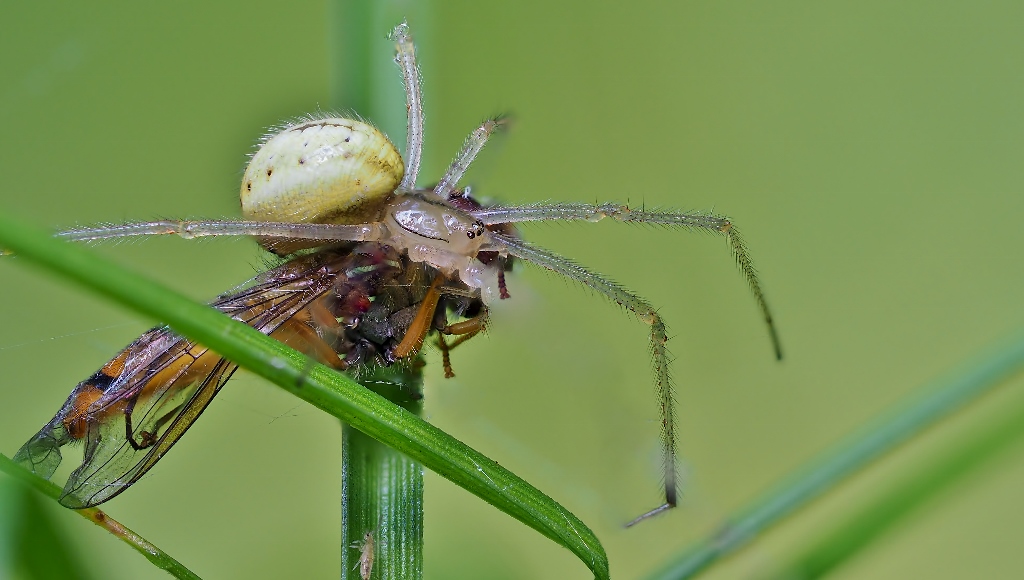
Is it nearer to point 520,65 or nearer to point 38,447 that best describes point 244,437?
point 38,447

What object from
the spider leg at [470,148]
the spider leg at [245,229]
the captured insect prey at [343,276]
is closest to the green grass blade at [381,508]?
the captured insect prey at [343,276]

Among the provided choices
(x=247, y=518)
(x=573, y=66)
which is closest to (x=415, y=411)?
(x=247, y=518)

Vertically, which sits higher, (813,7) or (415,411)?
(813,7)

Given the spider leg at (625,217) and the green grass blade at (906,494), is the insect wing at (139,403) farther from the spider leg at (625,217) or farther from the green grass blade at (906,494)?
the green grass blade at (906,494)

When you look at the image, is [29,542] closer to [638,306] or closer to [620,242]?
[638,306]

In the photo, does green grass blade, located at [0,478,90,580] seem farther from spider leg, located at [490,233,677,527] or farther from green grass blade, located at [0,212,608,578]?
spider leg, located at [490,233,677,527]

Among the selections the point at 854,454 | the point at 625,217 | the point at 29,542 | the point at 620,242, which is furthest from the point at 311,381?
the point at 620,242

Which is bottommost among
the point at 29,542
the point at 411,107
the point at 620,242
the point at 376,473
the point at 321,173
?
the point at 29,542
